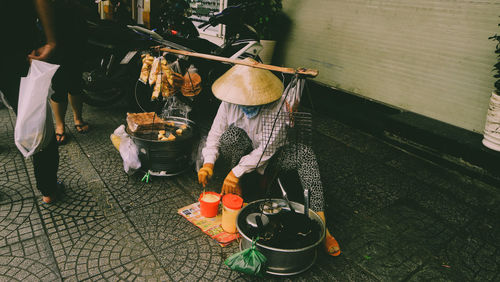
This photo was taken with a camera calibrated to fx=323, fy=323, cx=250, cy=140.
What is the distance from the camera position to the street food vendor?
270 centimetres

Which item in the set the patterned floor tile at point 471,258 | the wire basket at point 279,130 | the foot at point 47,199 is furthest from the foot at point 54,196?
the patterned floor tile at point 471,258

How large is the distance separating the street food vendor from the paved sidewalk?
484 mm

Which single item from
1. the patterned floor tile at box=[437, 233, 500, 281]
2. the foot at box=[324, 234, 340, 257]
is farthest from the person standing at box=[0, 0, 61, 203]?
the patterned floor tile at box=[437, 233, 500, 281]

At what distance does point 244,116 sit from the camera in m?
3.13

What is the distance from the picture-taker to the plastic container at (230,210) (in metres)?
2.75

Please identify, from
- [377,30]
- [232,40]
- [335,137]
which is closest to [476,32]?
[377,30]

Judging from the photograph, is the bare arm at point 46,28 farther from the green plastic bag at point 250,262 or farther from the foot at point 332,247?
the foot at point 332,247

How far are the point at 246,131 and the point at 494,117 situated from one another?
10.3ft

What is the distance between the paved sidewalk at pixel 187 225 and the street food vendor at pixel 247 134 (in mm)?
484

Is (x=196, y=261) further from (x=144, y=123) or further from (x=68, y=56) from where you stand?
(x=68, y=56)

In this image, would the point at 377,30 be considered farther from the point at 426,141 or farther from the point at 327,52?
the point at 426,141

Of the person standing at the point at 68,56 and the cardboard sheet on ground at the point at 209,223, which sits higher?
the person standing at the point at 68,56

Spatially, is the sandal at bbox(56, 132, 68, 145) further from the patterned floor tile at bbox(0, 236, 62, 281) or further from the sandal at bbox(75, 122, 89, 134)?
the patterned floor tile at bbox(0, 236, 62, 281)

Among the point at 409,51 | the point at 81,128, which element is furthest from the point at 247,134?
the point at 409,51
